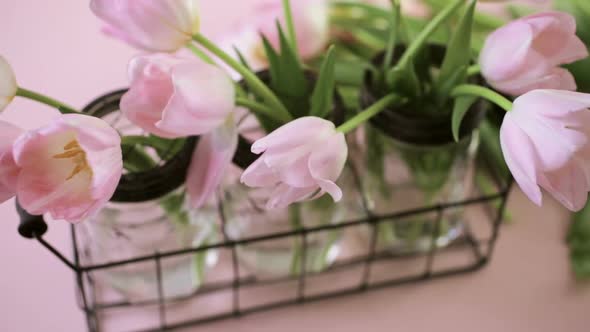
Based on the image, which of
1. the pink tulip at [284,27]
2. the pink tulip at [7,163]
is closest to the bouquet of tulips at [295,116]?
the pink tulip at [7,163]

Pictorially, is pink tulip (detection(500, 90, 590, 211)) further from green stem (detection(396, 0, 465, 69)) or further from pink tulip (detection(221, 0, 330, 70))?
pink tulip (detection(221, 0, 330, 70))

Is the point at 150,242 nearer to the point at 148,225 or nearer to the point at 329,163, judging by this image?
the point at 148,225

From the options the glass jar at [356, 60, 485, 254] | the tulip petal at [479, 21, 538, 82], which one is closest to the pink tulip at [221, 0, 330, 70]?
the glass jar at [356, 60, 485, 254]

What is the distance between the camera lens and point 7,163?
281 mm

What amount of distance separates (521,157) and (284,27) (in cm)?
25

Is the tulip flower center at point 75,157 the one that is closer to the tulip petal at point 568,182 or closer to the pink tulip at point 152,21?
the pink tulip at point 152,21

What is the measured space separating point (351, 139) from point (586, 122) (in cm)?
20

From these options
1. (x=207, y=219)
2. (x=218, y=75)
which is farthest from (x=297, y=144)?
(x=207, y=219)

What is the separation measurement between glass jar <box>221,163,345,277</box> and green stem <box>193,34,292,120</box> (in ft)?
0.25

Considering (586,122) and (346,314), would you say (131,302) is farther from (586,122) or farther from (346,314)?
(586,122)

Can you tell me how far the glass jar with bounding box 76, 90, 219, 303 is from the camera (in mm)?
340

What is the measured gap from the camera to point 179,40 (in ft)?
1.02

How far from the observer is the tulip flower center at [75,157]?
28 cm

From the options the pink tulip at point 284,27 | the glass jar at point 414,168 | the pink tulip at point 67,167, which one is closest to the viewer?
the pink tulip at point 67,167
